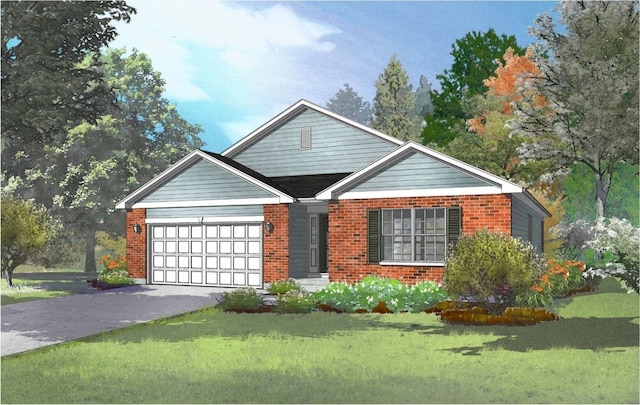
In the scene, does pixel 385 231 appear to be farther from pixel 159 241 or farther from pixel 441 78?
pixel 441 78

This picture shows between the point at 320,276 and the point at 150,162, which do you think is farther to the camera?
the point at 150,162

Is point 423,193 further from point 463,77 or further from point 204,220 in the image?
point 463,77

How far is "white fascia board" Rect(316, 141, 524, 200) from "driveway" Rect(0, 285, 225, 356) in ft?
17.0

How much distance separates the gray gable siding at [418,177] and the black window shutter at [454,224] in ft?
2.58

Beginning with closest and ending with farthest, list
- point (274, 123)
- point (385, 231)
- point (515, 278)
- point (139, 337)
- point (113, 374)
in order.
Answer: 1. point (113, 374)
2. point (139, 337)
3. point (515, 278)
4. point (385, 231)
5. point (274, 123)

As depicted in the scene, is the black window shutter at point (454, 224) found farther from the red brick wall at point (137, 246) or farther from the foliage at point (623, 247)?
the red brick wall at point (137, 246)

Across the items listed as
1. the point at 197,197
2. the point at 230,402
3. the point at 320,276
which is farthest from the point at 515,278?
the point at 197,197

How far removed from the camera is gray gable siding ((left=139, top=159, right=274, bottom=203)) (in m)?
24.2

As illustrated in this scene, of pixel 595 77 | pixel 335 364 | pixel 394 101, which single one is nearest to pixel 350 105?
pixel 394 101

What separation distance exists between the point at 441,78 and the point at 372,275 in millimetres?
31334

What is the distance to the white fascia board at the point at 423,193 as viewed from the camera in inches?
781

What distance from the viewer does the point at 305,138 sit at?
27469 millimetres

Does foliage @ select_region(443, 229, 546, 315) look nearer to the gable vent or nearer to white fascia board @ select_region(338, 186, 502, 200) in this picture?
white fascia board @ select_region(338, 186, 502, 200)

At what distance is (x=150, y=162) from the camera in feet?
149
